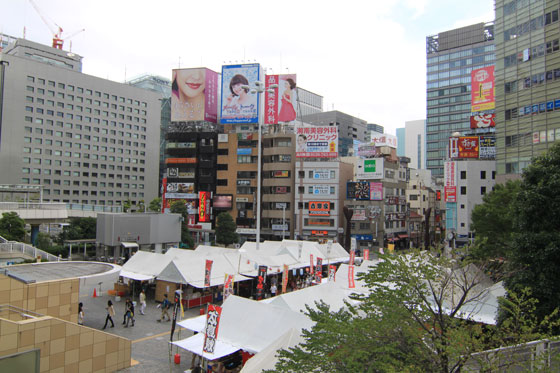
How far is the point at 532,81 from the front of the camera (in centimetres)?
3562

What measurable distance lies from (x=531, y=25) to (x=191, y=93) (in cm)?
4793

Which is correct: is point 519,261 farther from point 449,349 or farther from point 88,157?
point 88,157

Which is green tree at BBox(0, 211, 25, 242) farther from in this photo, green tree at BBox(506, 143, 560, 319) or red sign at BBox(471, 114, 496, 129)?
red sign at BBox(471, 114, 496, 129)

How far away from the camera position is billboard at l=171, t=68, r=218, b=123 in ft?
216

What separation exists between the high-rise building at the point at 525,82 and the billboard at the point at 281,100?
99.5ft

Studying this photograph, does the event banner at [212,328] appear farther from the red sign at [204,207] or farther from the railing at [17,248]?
the red sign at [204,207]

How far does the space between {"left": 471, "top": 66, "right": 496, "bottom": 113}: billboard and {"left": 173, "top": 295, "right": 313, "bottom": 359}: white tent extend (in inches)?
1967

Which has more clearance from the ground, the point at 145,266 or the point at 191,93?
the point at 191,93

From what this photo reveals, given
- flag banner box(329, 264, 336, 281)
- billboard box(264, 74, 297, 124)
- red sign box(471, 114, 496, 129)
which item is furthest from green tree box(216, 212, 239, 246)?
red sign box(471, 114, 496, 129)

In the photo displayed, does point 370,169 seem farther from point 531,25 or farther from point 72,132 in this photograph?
point 72,132

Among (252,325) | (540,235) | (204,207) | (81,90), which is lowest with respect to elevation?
(252,325)

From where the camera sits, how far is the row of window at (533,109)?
110 feet

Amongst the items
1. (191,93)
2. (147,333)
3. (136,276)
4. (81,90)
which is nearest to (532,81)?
(136,276)

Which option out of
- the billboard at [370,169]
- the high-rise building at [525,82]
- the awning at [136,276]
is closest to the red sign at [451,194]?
the billboard at [370,169]
